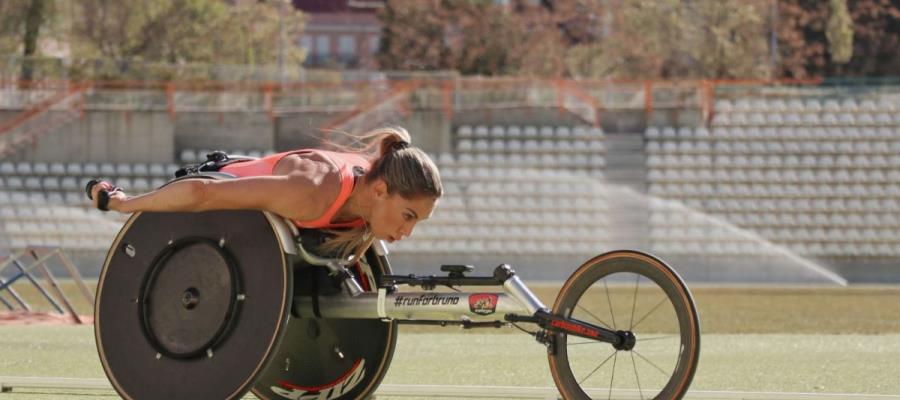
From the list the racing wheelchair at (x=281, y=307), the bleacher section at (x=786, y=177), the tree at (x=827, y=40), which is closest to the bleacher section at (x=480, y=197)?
the bleacher section at (x=786, y=177)

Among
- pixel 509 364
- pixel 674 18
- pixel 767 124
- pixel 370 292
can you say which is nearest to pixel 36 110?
pixel 767 124

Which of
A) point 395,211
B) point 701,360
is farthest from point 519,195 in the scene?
point 395,211

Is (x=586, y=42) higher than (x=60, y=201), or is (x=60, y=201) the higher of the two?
(x=586, y=42)

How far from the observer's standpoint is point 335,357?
5.56 m

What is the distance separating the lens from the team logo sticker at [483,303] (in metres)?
4.97

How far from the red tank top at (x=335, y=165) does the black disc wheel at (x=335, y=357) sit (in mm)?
453

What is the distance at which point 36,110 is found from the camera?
3225 cm

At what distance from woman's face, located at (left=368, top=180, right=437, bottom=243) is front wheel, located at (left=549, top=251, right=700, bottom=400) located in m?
0.53

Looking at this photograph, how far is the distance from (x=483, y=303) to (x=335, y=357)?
2.68 ft

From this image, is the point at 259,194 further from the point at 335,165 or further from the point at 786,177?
the point at 786,177

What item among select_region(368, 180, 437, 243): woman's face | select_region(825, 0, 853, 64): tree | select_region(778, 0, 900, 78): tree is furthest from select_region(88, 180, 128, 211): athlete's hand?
select_region(778, 0, 900, 78): tree

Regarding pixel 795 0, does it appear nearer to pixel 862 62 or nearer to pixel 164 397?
pixel 862 62

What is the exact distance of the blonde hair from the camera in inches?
197

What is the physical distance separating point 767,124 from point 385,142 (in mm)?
28676
